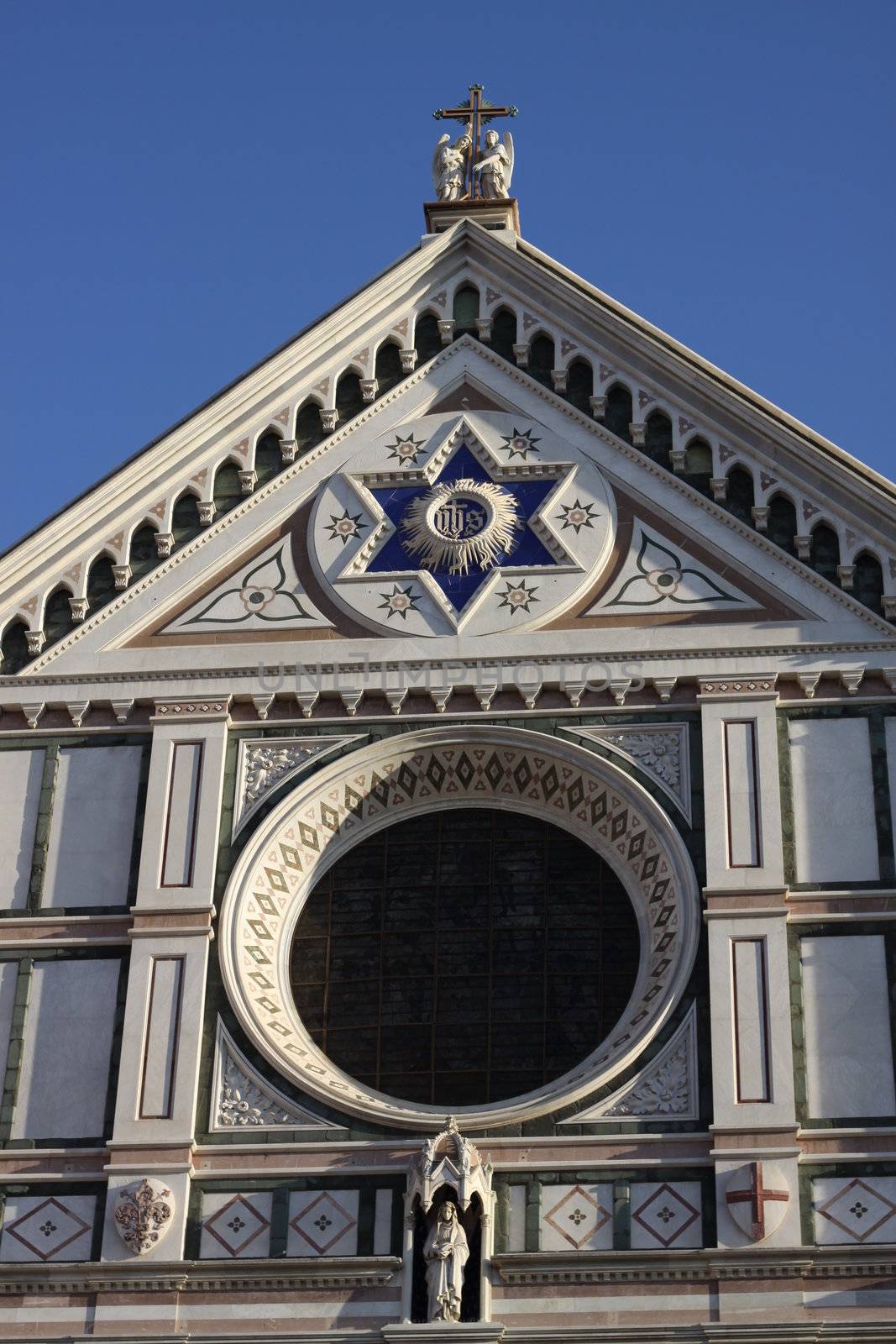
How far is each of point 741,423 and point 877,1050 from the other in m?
6.19

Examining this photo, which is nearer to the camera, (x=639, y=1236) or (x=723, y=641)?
(x=639, y=1236)

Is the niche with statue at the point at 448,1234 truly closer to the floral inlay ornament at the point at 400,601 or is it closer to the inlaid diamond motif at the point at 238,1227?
the inlaid diamond motif at the point at 238,1227

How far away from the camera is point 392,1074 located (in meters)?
22.3

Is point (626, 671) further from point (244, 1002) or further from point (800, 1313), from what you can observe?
point (800, 1313)

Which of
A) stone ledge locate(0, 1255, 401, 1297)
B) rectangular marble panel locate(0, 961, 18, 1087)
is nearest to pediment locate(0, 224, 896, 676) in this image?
rectangular marble panel locate(0, 961, 18, 1087)

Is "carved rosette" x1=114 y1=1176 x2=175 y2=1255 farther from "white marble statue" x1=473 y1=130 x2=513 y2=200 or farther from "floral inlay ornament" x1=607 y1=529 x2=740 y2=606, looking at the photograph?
"white marble statue" x1=473 y1=130 x2=513 y2=200

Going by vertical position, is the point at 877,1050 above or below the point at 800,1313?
above

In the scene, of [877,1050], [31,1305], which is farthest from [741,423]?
[31,1305]

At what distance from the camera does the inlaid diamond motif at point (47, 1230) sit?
69.3ft

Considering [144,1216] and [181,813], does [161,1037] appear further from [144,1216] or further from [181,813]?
[181,813]

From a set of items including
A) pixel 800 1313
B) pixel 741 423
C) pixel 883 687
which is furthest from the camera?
pixel 741 423

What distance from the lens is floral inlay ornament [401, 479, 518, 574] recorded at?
2456 centimetres

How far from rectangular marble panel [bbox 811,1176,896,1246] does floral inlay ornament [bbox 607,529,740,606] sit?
5.44m

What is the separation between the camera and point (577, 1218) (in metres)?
20.8
